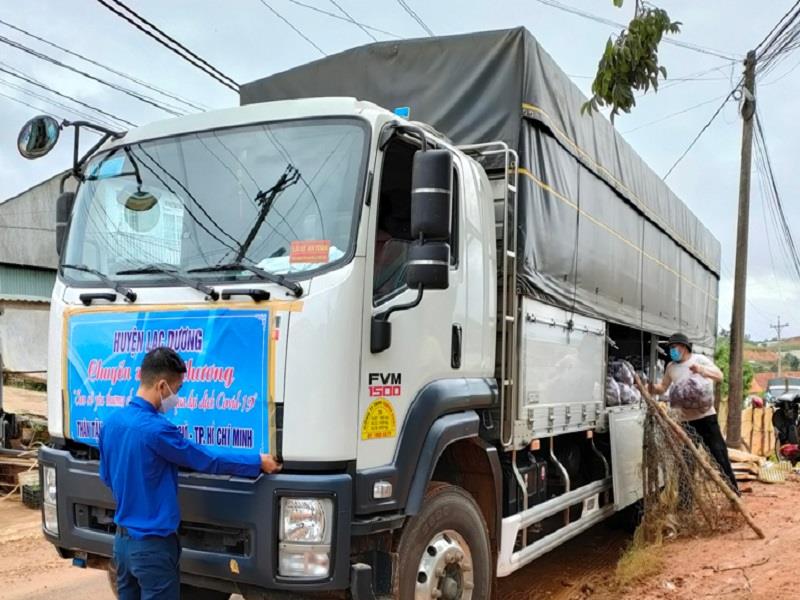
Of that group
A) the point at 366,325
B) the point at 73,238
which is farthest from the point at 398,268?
the point at 73,238

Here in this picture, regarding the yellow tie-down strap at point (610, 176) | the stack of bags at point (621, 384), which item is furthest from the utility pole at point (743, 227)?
the stack of bags at point (621, 384)

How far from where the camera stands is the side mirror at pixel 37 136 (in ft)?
14.9

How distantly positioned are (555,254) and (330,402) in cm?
272

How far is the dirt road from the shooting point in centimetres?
532

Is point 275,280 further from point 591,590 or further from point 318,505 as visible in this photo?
point 591,590

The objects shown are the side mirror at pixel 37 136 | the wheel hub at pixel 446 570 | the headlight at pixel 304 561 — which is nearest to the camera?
the headlight at pixel 304 561

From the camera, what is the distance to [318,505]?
3.19 meters

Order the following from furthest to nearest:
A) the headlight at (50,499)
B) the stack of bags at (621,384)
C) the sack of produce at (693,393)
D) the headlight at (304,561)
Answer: the sack of produce at (693,393) → the stack of bags at (621,384) → the headlight at (50,499) → the headlight at (304,561)

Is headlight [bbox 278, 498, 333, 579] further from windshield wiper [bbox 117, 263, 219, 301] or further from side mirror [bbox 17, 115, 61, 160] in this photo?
side mirror [bbox 17, 115, 61, 160]

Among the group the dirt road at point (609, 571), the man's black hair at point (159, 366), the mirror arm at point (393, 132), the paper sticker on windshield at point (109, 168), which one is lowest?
the dirt road at point (609, 571)

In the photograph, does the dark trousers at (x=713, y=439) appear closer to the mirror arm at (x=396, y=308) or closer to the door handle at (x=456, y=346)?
the door handle at (x=456, y=346)

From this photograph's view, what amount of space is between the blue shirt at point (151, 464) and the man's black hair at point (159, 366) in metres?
0.12

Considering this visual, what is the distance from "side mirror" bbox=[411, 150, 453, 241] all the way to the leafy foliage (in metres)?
0.71

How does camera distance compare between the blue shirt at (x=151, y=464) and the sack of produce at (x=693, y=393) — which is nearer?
the blue shirt at (x=151, y=464)
